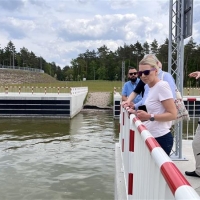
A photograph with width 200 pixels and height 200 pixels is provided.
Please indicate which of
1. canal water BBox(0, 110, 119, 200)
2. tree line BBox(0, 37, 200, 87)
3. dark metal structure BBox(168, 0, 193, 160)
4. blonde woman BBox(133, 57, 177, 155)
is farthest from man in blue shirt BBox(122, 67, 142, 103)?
tree line BBox(0, 37, 200, 87)

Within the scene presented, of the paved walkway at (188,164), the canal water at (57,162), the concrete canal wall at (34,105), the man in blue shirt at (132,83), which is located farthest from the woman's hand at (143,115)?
the concrete canal wall at (34,105)

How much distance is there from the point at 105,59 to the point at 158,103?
92263 millimetres

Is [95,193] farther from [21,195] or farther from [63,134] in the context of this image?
[63,134]

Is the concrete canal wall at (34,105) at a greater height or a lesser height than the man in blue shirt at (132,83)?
lesser

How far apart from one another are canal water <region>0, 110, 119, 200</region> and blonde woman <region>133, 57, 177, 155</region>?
10.8 feet

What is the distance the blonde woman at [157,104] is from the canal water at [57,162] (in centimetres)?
328

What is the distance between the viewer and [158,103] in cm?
293

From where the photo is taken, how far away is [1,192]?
6.02 m

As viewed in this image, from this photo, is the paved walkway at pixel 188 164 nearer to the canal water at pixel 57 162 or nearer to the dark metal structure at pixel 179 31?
the dark metal structure at pixel 179 31

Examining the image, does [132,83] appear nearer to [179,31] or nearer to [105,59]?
[179,31]

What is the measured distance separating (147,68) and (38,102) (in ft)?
52.6

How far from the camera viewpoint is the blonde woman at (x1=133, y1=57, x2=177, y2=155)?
9.13 ft

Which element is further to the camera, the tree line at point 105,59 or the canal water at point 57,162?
the tree line at point 105,59

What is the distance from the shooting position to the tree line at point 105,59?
193ft
